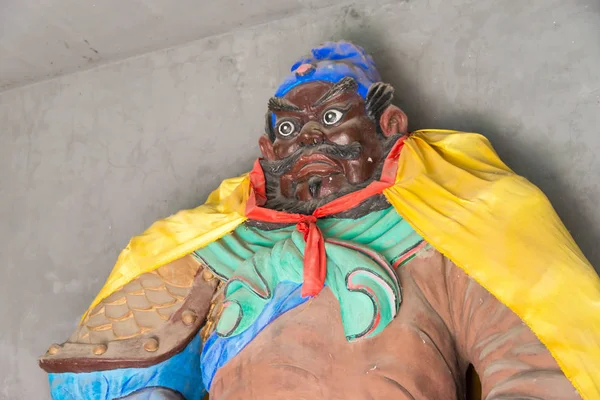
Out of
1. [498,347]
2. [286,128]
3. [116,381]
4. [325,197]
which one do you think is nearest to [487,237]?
[498,347]

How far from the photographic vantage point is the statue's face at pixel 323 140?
2037 mm

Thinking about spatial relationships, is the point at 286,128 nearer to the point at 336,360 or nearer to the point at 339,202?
the point at 339,202

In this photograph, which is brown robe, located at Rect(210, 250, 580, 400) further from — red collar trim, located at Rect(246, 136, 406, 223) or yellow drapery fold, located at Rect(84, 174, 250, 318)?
yellow drapery fold, located at Rect(84, 174, 250, 318)

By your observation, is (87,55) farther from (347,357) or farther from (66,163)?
(347,357)

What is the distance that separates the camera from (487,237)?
5.54ft

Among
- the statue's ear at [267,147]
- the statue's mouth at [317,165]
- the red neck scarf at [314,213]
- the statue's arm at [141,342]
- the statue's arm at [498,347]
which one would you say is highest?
the statue's ear at [267,147]

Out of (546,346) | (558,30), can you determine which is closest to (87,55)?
(558,30)

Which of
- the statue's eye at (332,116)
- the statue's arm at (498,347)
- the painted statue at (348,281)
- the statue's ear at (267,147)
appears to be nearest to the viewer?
the statue's arm at (498,347)

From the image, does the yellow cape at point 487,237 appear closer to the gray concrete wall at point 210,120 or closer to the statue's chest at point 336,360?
the statue's chest at point 336,360

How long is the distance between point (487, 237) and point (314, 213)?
0.53 metres

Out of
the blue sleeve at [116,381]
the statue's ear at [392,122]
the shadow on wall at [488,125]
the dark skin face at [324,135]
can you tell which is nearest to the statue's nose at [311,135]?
the dark skin face at [324,135]

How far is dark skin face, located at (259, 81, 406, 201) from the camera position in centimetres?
204

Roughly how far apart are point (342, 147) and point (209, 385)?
2.64 feet

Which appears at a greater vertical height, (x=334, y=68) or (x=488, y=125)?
(x=334, y=68)
